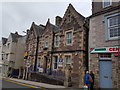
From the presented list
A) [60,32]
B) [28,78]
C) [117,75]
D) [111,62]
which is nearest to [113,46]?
[111,62]

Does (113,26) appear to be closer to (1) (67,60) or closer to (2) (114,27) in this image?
(2) (114,27)

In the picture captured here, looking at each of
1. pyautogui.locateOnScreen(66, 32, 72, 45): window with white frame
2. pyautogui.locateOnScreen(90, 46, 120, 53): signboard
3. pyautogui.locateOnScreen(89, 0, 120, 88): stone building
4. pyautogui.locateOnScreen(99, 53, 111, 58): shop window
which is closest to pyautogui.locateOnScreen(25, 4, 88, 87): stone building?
pyautogui.locateOnScreen(66, 32, 72, 45): window with white frame

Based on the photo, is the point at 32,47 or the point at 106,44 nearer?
the point at 106,44

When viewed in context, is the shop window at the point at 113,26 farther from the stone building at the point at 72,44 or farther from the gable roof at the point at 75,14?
the gable roof at the point at 75,14

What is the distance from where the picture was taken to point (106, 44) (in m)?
10.6

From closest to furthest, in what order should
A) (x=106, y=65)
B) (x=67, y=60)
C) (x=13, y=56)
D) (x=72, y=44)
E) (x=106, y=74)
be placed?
1. (x=106, y=74)
2. (x=106, y=65)
3. (x=72, y=44)
4. (x=67, y=60)
5. (x=13, y=56)

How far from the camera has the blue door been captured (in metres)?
10.0

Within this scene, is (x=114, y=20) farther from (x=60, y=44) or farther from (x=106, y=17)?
(x=60, y=44)

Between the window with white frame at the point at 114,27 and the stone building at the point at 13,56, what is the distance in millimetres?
23160

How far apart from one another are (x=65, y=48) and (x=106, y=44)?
6.76m

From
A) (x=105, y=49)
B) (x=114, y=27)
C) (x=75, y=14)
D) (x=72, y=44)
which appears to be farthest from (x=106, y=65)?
(x=75, y=14)

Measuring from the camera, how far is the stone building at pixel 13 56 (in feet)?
87.0

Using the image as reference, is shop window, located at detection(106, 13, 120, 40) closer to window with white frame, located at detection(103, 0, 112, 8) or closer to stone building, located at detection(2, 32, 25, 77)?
window with white frame, located at detection(103, 0, 112, 8)

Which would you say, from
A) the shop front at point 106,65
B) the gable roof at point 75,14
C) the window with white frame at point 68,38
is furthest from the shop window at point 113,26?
the window with white frame at point 68,38
